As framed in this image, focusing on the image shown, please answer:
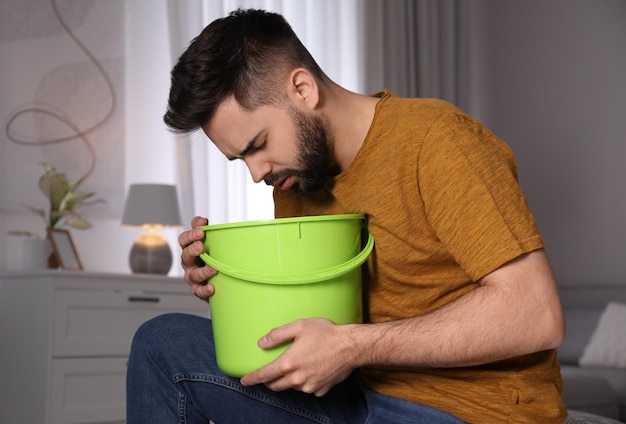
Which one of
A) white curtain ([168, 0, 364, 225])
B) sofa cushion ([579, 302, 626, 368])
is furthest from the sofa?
white curtain ([168, 0, 364, 225])

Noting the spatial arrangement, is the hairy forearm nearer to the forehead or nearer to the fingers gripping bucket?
the fingers gripping bucket

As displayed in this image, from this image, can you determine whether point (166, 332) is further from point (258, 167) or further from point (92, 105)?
point (92, 105)

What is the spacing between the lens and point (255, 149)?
1.49 meters

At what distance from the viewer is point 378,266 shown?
57.9 inches

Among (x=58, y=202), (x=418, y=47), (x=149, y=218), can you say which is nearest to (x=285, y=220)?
(x=149, y=218)

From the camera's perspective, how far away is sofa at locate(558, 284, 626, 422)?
334 centimetres

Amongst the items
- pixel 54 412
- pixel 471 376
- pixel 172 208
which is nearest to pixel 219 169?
pixel 172 208

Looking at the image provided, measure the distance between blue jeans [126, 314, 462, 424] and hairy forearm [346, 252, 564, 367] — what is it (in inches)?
9.6

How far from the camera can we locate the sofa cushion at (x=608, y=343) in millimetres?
3959

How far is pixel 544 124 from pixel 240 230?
407cm

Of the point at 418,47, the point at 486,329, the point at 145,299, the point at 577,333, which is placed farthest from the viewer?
the point at 418,47

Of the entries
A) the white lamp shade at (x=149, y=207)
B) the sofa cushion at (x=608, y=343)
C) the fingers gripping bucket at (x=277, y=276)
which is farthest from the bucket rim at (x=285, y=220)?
the sofa cushion at (x=608, y=343)

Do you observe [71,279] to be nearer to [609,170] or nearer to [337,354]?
[337,354]

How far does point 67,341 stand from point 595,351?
2431 mm
